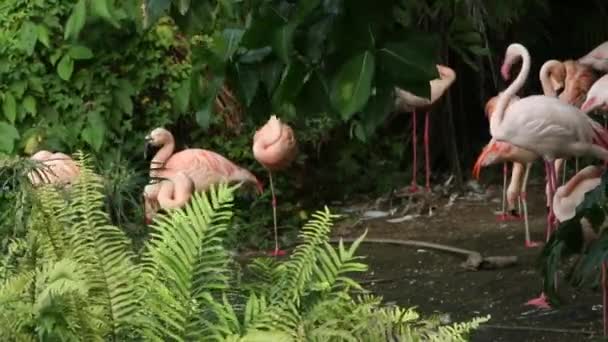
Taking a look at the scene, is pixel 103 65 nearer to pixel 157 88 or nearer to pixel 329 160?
pixel 157 88

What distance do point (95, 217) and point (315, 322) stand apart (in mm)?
475

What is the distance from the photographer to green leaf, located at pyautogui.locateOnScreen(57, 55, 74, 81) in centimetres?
776

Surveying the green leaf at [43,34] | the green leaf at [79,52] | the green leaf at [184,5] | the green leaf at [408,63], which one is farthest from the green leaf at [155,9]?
the green leaf at [79,52]

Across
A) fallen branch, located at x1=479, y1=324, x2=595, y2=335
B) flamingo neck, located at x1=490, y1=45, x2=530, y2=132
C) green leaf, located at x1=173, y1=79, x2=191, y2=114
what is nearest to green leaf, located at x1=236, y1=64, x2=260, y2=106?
fallen branch, located at x1=479, y1=324, x2=595, y2=335

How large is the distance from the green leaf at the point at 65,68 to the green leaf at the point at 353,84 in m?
5.77

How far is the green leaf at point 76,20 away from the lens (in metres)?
6.35

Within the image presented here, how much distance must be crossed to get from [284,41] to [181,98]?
5.31 m

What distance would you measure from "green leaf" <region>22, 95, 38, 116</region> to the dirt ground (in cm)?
198

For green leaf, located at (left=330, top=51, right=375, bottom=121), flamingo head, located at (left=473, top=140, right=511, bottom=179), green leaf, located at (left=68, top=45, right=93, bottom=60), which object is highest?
green leaf, located at (left=330, top=51, right=375, bottom=121)

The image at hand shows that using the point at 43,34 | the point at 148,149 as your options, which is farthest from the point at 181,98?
the point at 43,34

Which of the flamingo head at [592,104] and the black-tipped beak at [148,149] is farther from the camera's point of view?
the black-tipped beak at [148,149]

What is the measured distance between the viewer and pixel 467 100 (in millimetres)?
9312

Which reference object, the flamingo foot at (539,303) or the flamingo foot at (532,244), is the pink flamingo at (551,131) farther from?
the flamingo foot at (532,244)

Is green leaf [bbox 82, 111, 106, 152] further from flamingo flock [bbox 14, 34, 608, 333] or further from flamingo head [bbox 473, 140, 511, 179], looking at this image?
flamingo head [bbox 473, 140, 511, 179]
